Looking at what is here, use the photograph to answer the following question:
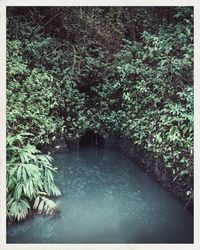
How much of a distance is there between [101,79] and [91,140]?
233cm

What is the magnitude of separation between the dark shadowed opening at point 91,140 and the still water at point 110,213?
257 cm

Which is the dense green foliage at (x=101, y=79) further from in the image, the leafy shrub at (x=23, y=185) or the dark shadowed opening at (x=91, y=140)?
the dark shadowed opening at (x=91, y=140)

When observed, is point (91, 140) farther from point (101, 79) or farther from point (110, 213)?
point (110, 213)

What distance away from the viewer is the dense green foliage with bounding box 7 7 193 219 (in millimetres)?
6637

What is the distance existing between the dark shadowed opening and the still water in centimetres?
257

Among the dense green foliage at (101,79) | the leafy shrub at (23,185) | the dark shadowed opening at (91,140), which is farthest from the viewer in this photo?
the dark shadowed opening at (91,140)

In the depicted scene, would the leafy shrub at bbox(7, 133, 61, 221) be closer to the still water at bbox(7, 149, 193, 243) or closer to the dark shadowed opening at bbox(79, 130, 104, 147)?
the still water at bbox(7, 149, 193, 243)

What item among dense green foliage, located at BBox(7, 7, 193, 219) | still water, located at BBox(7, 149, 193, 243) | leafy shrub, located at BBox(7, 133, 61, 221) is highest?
dense green foliage, located at BBox(7, 7, 193, 219)

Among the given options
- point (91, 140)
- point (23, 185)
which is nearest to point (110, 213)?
point (23, 185)

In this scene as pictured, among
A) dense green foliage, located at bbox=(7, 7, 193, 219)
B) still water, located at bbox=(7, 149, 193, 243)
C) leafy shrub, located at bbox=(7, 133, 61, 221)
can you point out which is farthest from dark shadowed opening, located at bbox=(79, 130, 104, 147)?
leafy shrub, located at bbox=(7, 133, 61, 221)

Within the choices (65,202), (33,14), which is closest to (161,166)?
(65,202)

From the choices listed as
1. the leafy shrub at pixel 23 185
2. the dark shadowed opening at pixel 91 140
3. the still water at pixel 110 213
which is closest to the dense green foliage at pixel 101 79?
the leafy shrub at pixel 23 185

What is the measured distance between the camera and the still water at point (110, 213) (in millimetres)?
5195

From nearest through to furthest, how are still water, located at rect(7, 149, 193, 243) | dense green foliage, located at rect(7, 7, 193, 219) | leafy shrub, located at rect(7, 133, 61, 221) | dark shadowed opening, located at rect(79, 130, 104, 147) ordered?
still water, located at rect(7, 149, 193, 243) < leafy shrub, located at rect(7, 133, 61, 221) < dense green foliage, located at rect(7, 7, 193, 219) < dark shadowed opening, located at rect(79, 130, 104, 147)
